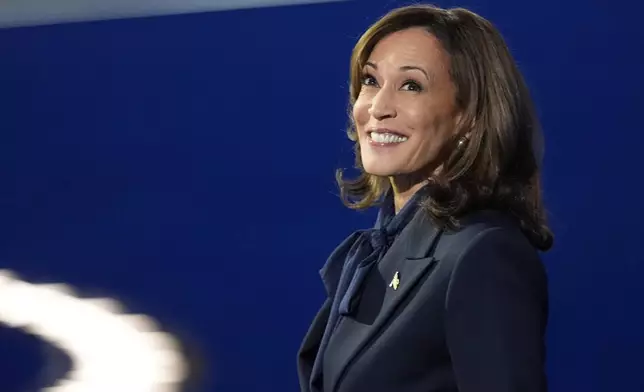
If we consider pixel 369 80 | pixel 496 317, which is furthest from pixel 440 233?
pixel 369 80

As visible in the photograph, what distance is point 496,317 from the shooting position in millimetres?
975

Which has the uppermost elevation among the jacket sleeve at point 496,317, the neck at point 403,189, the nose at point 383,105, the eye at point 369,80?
the eye at point 369,80

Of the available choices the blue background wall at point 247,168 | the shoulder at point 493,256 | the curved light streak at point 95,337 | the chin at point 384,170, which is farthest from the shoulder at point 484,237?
the curved light streak at point 95,337

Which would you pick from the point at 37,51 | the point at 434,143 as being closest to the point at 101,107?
the point at 37,51

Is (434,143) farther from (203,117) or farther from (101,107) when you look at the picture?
(101,107)

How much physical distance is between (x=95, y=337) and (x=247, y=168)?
499 millimetres

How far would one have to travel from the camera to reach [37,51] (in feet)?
7.36

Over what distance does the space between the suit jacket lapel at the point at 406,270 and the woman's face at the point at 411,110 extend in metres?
0.08

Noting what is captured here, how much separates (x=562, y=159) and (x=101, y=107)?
967mm

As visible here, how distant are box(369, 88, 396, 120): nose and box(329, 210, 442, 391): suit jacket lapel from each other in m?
0.13

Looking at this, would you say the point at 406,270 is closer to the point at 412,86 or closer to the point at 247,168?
the point at 412,86

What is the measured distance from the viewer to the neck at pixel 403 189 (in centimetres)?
124

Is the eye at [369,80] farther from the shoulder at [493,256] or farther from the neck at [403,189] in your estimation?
the shoulder at [493,256]

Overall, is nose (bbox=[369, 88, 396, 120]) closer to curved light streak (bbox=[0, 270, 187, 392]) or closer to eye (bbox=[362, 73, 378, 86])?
eye (bbox=[362, 73, 378, 86])
